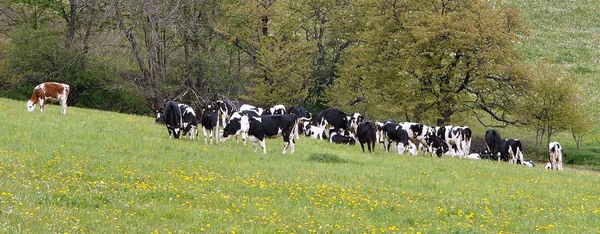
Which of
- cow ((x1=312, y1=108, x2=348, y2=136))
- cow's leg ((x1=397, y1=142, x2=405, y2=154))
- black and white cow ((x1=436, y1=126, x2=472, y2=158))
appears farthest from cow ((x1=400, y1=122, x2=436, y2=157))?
cow ((x1=312, y1=108, x2=348, y2=136))

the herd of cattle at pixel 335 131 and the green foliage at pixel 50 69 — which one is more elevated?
the green foliage at pixel 50 69

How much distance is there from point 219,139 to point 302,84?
90.7ft

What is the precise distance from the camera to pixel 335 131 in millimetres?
36688

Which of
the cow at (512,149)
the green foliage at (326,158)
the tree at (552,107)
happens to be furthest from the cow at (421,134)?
the tree at (552,107)

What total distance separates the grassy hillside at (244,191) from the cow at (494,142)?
9870 millimetres

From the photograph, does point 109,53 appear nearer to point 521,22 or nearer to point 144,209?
point 521,22

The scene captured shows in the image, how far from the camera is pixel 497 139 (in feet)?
116

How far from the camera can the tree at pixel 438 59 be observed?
1681 inches

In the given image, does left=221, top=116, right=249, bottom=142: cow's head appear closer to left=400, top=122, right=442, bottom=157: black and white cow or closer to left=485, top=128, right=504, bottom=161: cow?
left=400, top=122, right=442, bottom=157: black and white cow

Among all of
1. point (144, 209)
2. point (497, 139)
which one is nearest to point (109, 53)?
point (497, 139)

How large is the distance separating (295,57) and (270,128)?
97.7ft

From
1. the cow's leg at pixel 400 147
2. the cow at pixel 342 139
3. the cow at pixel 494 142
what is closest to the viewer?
the cow's leg at pixel 400 147

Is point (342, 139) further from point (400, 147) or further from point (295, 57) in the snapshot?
point (295, 57)

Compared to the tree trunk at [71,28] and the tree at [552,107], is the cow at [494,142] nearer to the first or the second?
the tree at [552,107]
